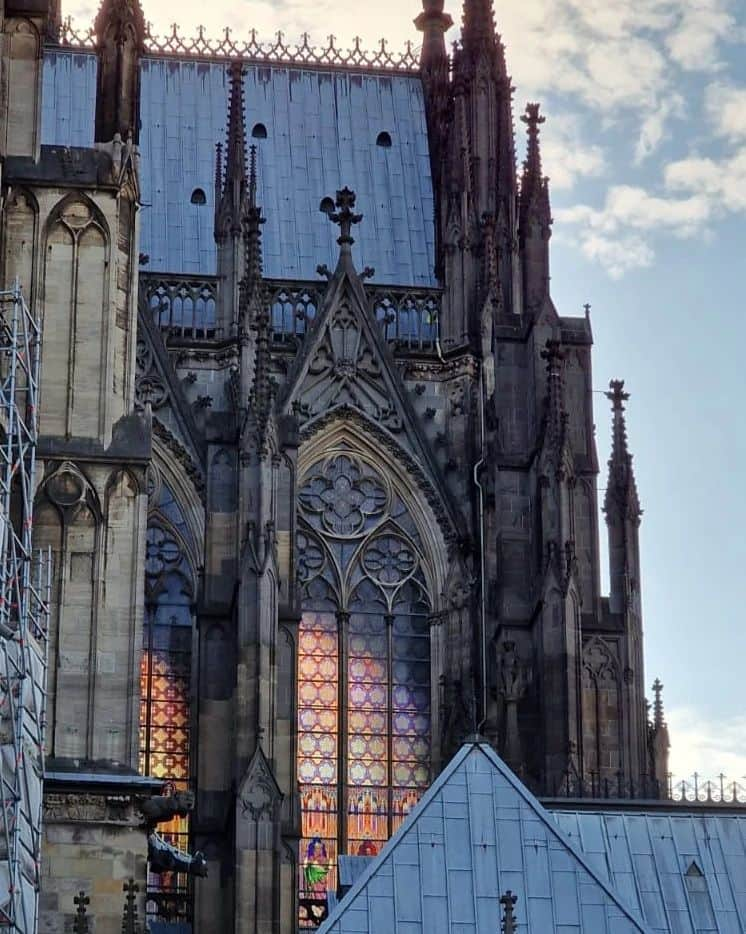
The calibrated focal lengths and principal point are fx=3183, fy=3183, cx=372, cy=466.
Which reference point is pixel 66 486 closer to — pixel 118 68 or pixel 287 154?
pixel 118 68

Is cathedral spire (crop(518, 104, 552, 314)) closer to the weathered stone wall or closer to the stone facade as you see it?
the stone facade

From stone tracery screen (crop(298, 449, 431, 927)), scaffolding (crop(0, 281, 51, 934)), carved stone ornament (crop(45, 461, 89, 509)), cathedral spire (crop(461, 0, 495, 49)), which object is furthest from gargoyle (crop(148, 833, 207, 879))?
cathedral spire (crop(461, 0, 495, 49))

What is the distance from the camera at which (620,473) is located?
148ft

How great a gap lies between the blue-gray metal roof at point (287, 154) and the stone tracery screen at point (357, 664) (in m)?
4.13

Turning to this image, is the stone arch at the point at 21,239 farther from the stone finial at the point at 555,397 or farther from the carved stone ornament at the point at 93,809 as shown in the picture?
the stone finial at the point at 555,397

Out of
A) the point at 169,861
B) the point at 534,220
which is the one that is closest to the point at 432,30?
the point at 534,220

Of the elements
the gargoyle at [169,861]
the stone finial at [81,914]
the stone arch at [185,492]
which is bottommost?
the stone finial at [81,914]

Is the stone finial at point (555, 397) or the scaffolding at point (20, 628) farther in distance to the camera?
the stone finial at point (555, 397)

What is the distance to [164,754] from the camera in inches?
Result: 1661

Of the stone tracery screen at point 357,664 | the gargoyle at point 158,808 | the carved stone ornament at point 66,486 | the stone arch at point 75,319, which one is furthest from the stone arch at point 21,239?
the stone tracery screen at point 357,664

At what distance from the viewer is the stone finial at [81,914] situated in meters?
28.8

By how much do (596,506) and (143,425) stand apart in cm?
1327

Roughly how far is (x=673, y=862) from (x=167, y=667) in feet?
31.9

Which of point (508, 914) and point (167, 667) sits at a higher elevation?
point (167, 667)
